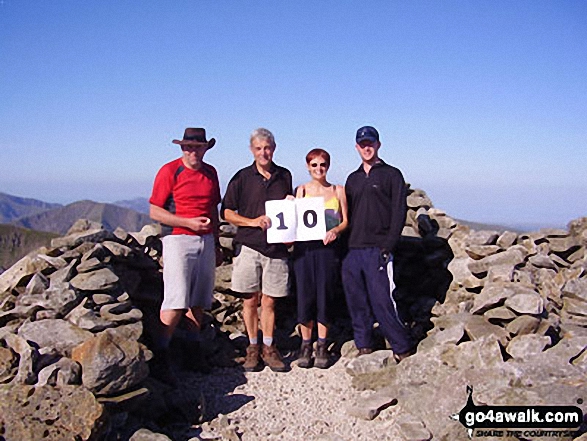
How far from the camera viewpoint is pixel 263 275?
863 centimetres

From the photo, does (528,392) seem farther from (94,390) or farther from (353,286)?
(94,390)

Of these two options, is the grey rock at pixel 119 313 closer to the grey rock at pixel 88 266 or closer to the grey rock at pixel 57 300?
the grey rock at pixel 57 300

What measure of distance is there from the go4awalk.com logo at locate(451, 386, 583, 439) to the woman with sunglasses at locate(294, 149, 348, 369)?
3.16 m

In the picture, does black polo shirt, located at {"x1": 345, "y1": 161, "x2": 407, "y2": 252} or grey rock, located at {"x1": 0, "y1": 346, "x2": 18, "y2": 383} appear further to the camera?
black polo shirt, located at {"x1": 345, "y1": 161, "x2": 407, "y2": 252}

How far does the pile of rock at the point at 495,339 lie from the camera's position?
21.5 ft

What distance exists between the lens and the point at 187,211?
798cm

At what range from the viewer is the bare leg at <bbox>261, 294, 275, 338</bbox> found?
872 cm

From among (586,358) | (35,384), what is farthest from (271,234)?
(586,358)

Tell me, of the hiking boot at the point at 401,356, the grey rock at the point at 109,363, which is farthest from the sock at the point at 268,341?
the grey rock at the point at 109,363

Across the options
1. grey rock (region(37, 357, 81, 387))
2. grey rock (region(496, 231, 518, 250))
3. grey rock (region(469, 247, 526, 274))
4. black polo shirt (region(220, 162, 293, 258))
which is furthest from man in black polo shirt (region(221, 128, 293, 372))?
grey rock (region(496, 231, 518, 250))

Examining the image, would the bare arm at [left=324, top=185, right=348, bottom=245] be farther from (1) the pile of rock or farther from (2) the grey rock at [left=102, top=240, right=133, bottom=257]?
(2) the grey rock at [left=102, top=240, right=133, bottom=257]

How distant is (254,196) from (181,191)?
3.85 ft

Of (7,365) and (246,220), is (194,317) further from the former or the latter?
(7,365)

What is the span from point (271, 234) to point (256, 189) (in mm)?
750
